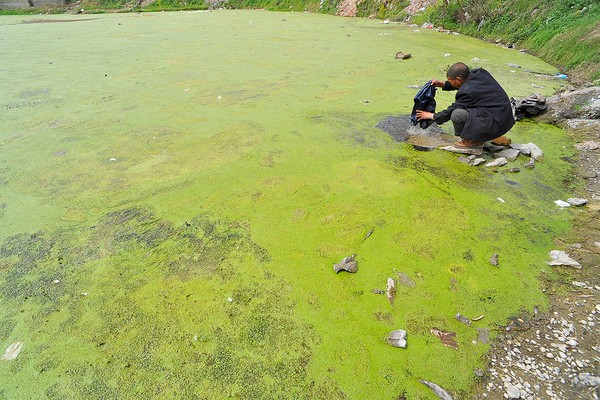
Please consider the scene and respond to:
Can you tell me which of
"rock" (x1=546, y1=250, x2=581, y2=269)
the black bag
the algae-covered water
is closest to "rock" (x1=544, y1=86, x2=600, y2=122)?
the black bag

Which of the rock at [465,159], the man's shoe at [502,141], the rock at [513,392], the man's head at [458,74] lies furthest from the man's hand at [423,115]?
the rock at [513,392]

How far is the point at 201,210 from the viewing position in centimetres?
216

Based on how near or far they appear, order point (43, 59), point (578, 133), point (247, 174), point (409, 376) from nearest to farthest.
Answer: point (409, 376), point (247, 174), point (578, 133), point (43, 59)

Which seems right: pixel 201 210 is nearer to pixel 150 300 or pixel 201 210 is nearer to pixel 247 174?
pixel 247 174

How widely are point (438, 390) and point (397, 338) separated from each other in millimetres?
226

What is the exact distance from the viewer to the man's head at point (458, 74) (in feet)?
8.52

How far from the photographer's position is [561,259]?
5.50 feet

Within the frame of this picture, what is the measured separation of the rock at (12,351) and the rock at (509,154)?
3077 mm

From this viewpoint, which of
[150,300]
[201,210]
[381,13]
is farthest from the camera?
[381,13]

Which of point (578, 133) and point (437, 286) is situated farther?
point (578, 133)

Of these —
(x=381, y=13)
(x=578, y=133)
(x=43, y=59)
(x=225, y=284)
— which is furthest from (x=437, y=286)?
(x=381, y=13)

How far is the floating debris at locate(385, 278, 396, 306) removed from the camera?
5.03 ft

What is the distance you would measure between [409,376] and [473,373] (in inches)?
9.1

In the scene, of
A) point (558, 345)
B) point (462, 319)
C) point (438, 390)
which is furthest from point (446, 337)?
point (558, 345)
